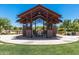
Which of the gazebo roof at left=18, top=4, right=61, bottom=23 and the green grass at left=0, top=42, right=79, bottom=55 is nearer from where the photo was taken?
the green grass at left=0, top=42, right=79, bottom=55

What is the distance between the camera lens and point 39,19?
31.9 ft

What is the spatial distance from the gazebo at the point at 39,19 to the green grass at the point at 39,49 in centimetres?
86

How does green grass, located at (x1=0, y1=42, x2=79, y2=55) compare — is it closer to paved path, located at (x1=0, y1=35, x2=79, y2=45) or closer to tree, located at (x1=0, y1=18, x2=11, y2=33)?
paved path, located at (x1=0, y1=35, x2=79, y2=45)

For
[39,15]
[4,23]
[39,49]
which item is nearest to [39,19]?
[39,15]

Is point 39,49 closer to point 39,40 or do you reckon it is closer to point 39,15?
point 39,40

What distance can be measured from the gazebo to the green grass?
2.83ft

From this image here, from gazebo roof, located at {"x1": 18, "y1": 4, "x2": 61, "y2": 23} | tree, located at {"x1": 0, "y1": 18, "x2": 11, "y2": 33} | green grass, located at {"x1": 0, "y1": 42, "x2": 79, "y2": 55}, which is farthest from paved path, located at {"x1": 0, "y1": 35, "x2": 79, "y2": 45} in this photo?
gazebo roof, located at {"x1": 18, "y1": 4, "x2": 61, "y2": 23}

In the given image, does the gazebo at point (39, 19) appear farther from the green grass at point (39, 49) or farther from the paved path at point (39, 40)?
the green grass at point (39, 49)

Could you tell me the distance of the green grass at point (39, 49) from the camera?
797 cm

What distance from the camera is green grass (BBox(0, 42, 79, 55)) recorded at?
26.1 feet

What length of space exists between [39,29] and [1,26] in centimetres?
166
